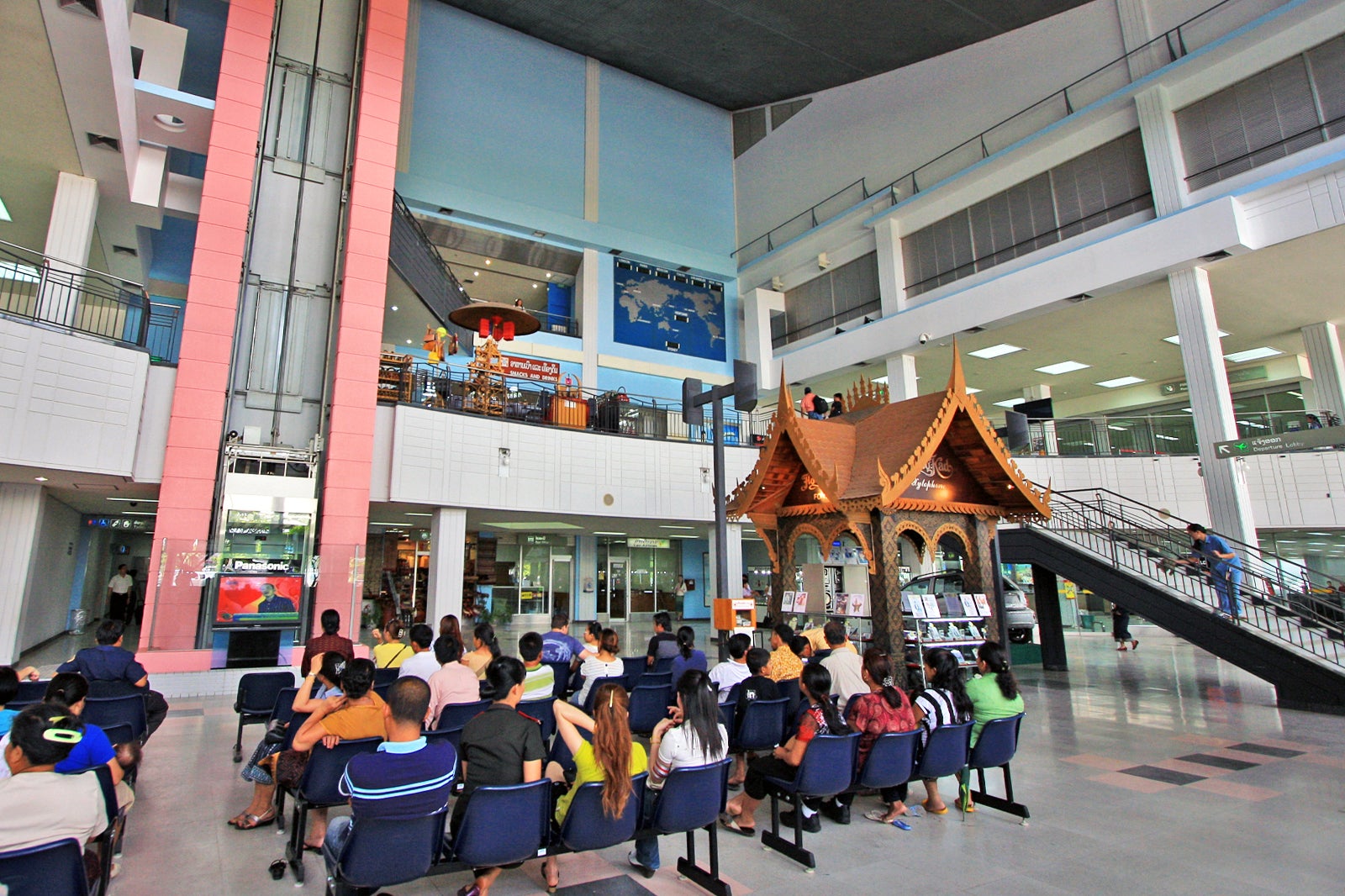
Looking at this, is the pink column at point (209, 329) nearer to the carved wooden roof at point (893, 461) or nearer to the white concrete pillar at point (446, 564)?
the white concrete pillar at point (446, 564)

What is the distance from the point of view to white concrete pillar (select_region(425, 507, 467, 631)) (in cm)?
1410

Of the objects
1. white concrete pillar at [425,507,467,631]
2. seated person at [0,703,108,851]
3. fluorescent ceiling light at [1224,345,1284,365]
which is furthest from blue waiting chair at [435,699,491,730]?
fluorescent ceiling light at [1224,345,1284,365]

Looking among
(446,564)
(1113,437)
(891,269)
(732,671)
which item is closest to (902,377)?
(891,269)

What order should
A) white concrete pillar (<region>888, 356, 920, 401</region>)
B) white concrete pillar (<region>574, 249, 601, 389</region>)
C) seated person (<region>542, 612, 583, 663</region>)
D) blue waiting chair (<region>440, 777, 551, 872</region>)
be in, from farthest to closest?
white concrete pillar (<region>574, 249, 601, 389</region>) < white concrete pillar (<region>888, 356, 920, 401</region>) < seated person (<region>542, 612, 583, 663</region>) < blue waiting chair (<region>440, 777, 551, 872</region>)

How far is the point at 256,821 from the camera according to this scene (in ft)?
15.8

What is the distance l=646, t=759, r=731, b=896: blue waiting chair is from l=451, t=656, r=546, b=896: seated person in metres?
0.73

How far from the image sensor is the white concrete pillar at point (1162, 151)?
585 inches

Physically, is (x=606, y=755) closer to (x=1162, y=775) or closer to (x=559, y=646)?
(x=559, y=646)

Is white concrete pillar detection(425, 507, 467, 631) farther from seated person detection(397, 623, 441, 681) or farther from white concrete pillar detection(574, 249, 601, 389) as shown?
white concrete pillar detection(574, 249, 601, 389)

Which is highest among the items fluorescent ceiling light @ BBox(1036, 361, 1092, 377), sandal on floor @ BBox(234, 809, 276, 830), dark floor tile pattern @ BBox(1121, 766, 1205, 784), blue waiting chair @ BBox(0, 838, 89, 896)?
fluorescent ceiling light @ BBox(1036, 361, 1092, 377)

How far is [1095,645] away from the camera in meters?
17.7

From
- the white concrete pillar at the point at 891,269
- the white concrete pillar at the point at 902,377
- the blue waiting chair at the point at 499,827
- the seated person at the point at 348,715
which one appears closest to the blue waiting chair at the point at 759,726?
the blue waiting chair at the point at 499,827

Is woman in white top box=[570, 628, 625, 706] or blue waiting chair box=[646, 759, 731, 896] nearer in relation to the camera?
blue waiting chair box=[646, 759, 731, 896]

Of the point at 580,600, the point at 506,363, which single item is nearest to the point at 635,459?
the point at 506,363
